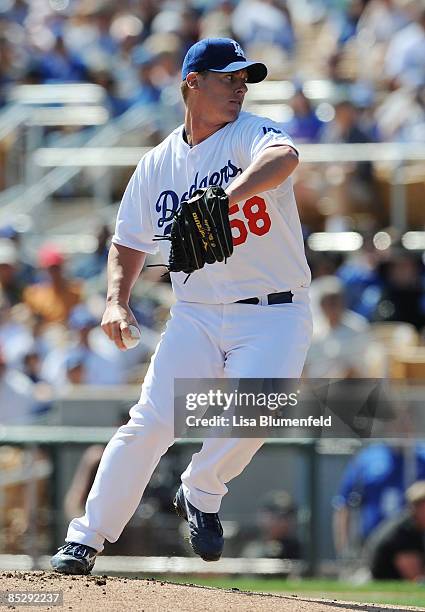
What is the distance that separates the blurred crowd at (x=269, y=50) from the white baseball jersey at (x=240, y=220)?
19.3ft

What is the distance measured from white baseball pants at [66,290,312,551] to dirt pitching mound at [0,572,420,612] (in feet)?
0.72

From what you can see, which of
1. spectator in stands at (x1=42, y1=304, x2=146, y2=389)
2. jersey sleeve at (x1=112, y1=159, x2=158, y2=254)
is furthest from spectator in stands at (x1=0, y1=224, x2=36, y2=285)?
jersey sleeve at (x1=112, y1=159, x2=158, y2=254)

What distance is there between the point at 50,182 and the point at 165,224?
6824 mm

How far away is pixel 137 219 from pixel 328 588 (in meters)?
2.74

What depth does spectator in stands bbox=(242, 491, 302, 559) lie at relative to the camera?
7.80 m

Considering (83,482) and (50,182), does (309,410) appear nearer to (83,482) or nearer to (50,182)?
(83,482)

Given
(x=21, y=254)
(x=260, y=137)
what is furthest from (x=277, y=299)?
(x=21, y=254)

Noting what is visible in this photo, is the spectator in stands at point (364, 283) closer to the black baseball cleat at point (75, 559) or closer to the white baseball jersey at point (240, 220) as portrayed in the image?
the white baseball jersey at point (240, 220)

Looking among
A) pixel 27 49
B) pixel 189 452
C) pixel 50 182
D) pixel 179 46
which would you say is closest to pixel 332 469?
pixel 189 452

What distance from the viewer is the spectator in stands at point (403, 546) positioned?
24.9ft

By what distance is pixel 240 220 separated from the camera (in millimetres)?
4727

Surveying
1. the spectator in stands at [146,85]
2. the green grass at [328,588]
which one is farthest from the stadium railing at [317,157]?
the green grass at [328,588]

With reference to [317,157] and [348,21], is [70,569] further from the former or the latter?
[348,21]

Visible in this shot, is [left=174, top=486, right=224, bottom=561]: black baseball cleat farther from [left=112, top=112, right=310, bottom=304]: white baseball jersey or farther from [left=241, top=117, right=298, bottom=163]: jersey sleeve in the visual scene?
[left=241, top=117, right=298, bottom=163]: jersey sleeve
